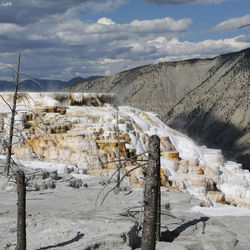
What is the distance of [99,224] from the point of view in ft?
31.9

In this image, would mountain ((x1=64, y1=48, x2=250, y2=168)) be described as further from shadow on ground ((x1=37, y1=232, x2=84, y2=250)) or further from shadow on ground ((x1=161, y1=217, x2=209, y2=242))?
shadow on ground ((x1=37, y1=232, x2=84, y2=250))

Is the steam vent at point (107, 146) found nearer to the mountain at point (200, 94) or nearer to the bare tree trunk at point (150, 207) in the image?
the bare tree trunk at point (150, 207)

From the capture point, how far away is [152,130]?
34.2m

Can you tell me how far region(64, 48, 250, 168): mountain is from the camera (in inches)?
4204

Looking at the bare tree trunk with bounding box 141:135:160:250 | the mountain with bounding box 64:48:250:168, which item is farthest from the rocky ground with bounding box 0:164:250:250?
the mountain with bounding box 64:48:250:168

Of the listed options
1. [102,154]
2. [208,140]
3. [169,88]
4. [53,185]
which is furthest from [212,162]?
[169,88]

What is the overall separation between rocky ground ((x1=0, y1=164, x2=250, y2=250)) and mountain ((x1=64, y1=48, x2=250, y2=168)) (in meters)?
71.1

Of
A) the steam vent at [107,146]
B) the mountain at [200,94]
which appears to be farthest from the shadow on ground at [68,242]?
the mountain at [200,94]

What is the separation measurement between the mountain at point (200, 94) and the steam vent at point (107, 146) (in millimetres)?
50670

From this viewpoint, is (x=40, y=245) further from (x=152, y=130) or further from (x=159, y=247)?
(x=152, y=130)

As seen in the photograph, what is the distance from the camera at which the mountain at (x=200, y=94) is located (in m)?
107

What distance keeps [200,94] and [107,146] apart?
350 ft

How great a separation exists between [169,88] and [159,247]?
453 ft

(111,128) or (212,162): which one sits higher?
(111,128)
